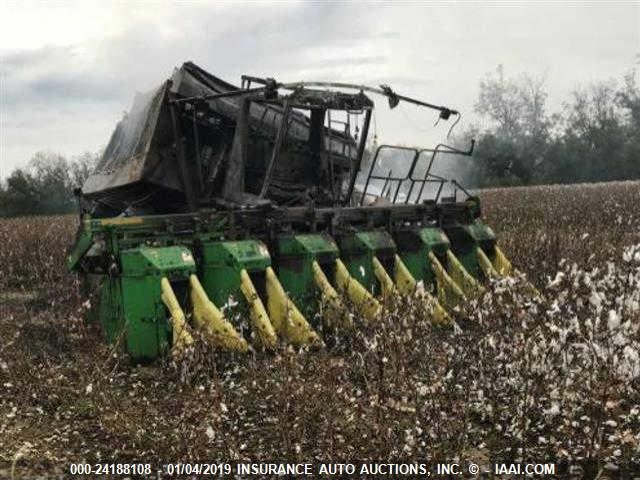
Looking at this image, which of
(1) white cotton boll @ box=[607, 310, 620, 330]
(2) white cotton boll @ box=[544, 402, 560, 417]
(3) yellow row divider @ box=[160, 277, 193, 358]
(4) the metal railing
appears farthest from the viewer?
(4) the metal railing

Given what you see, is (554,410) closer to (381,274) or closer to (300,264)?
(300,264)

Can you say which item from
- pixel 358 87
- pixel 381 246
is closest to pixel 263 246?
pixel 381 246

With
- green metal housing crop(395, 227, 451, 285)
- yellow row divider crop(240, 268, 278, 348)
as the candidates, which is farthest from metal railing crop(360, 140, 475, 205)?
yellow row divider crop(240, 268, 278, 348)

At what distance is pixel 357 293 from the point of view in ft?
23.2

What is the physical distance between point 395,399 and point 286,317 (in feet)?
7.20

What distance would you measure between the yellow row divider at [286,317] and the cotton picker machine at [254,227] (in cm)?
2

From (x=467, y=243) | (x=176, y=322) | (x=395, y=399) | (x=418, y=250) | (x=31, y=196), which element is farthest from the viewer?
(x=31, y=196)

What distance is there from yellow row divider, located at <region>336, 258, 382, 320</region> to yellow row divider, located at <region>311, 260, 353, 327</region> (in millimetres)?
115

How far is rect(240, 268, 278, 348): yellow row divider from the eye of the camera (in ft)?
20.0

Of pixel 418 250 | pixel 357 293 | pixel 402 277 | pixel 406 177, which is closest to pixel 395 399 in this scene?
pixel 357 293

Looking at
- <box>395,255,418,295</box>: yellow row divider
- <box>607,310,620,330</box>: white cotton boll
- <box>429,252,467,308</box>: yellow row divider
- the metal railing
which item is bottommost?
<box>429,252,467,308</box>: yellow row divider

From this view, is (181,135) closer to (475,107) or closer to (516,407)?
(516,407)

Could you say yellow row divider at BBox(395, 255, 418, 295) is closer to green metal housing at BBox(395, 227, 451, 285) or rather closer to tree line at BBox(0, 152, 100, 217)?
green metal housing at BBox(395, 227, 451, 285)

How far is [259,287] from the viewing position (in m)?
6.94
